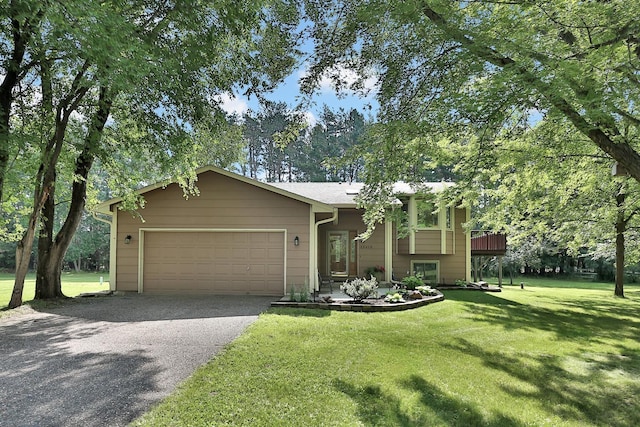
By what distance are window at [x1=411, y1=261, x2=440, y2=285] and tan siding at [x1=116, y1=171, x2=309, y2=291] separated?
5469 mm

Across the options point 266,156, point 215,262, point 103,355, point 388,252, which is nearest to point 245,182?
point 215,262

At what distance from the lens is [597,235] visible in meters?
13.5

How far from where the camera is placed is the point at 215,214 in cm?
1091

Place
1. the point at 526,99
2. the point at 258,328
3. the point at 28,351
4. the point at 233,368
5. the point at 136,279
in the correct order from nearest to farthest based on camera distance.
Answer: the point at 233,368
the point at 526,99
the point at 28,351
the point at 258,328
the point at 136,279

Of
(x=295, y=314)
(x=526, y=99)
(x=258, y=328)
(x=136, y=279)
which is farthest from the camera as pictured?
(x=136, y=279)

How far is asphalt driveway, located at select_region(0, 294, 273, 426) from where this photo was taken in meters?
3.39

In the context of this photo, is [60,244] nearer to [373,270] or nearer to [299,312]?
[299,312]

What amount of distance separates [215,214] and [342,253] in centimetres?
538

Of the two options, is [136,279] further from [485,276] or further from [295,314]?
[485,276]

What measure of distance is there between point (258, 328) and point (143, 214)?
6461 mm

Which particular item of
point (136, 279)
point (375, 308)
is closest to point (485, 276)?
point (375, 308)

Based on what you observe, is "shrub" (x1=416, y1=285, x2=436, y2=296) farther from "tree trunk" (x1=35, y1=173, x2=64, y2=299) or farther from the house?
"tree trunk" (x1=35, y1=173, x2=64, y2=299)

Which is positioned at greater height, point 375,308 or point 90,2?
point 90,2

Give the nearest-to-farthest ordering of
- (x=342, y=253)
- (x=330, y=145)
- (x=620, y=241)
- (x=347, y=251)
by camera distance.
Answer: (x=620, y=241), (x=347, y=251), (x=342, y=253), (x=330, y=145)
